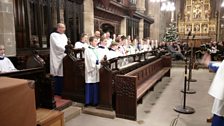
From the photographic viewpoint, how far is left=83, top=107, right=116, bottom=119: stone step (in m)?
3.83

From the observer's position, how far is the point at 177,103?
490 cm

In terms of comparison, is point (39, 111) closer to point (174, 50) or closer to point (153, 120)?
point (153, 120)

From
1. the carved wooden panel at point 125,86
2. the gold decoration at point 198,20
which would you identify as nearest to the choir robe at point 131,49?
the carved wooden panel at point 125,86

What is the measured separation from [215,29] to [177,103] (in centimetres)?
1512

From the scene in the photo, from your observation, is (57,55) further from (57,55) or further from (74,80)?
(74,80)

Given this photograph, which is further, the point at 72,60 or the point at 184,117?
the point at 72,60

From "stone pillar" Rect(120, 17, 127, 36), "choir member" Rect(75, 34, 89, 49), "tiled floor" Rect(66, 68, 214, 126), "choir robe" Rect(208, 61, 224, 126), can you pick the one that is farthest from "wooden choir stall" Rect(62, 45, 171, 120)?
"stone pillar" Rect(120, 17, 127, 36)

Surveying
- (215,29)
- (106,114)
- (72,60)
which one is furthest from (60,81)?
(215,29)

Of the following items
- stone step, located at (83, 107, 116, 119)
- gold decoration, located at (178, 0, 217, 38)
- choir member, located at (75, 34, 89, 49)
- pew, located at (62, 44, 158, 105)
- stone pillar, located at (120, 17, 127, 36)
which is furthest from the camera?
gold decoration, located at (178, 0, 217, 38)

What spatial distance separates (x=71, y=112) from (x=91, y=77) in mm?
817

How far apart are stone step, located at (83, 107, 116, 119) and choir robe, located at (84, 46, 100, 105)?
15cm

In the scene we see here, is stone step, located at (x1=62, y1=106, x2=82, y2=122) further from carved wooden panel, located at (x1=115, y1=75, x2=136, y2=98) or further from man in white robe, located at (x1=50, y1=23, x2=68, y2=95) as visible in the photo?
carved wooden panel, located at (x1=115, y1=75, x2=136, y2=98)

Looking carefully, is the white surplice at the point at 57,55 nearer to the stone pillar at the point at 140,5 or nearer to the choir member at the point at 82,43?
the choir member at the point at 82,43

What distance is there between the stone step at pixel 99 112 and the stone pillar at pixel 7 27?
2.07m
